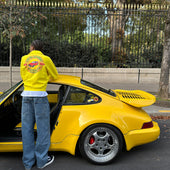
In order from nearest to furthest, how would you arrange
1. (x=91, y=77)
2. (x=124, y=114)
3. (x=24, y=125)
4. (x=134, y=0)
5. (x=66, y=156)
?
(x=24, y=125), (x=124, y=114), (x=66, y=156), (x=91, y=77), (x=134, y=0)

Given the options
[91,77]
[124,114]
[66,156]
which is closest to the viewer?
[124,114]

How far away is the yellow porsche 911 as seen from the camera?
10.4ft

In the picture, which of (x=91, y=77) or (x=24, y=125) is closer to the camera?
(x=24, y=125)

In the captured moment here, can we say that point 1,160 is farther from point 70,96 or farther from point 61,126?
point 70,96

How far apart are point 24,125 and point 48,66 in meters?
0.88

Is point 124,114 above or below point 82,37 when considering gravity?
below

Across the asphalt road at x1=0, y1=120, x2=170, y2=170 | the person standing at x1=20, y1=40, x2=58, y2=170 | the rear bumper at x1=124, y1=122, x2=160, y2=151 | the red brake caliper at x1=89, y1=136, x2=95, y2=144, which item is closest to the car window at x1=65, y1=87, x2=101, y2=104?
the person standing at x1=20, y1=40, x2=58, y2=170

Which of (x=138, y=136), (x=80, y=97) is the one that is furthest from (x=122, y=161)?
(x=80, y=97)

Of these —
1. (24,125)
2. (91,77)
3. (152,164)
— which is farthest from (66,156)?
(91,77)

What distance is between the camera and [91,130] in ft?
10.3

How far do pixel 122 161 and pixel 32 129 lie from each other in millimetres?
1479

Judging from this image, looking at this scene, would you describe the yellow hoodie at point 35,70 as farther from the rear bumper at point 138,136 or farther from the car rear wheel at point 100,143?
the rear bumper at point 138,136

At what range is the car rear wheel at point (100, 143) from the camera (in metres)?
3.15

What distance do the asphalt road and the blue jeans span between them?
19 cm
